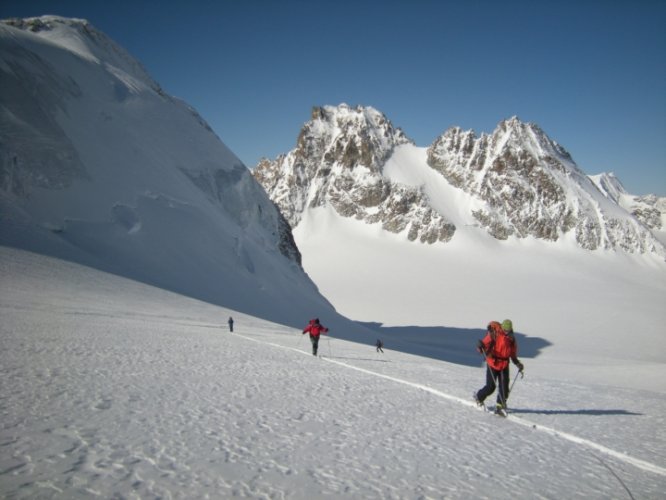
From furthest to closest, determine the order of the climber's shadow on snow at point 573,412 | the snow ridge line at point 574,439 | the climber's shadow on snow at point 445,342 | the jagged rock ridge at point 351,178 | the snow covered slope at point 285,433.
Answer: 1. the jagged rock ridge at point 351,178
2. the climber's shadow on snow at point 445,342
3. the climber's shadow on snow at point 573,412
4. the snow ridge line at point 574,439
5. the snow covered slope at point 285,433

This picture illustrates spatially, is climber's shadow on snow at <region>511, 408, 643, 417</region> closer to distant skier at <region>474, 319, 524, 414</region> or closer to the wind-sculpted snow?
distant skier at <region>474, 319, 524, 414</region>

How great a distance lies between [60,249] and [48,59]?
32714 mm

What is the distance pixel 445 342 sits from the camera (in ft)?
208

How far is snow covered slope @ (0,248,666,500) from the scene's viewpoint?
426cm

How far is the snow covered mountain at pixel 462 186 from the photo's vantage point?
152m

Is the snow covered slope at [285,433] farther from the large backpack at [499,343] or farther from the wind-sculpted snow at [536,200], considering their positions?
the wind-sculpted snow at [536,200]

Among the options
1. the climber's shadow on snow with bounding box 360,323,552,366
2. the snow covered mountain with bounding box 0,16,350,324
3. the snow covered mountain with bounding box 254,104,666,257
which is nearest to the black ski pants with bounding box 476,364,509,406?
the snow covered mountain with bounding box 0,16,350,324

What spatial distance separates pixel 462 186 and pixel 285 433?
562ft

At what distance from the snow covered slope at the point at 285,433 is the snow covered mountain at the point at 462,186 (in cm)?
14473

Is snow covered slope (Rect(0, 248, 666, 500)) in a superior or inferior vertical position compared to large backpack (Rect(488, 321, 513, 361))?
inferior

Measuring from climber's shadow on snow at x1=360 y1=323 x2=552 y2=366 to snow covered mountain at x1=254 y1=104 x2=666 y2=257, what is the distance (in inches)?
3209

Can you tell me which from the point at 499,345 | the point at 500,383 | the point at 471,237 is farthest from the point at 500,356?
the point at 471,237

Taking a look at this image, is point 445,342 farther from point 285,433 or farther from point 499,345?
point 285,433

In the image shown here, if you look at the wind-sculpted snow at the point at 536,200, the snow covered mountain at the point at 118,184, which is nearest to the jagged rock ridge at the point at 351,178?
the wind-sculpted snow at the point at 536,200
